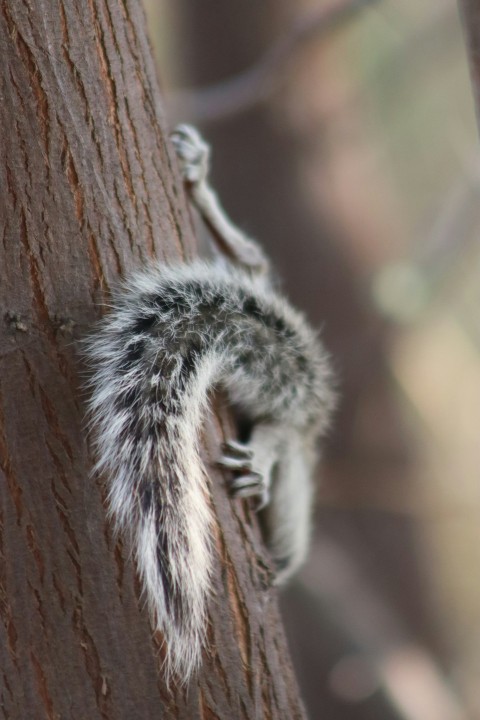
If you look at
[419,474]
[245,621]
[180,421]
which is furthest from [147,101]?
[419,474]

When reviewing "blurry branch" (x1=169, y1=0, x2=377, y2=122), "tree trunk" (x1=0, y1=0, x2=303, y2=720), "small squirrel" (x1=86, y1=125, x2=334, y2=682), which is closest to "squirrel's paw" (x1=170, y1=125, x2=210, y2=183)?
"small squirrel" (x1=86, y1=125, x2=334, y2=682)

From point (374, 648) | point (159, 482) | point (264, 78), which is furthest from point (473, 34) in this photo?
point (374, 648)

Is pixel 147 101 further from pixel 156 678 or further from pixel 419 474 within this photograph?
pixel 419 474

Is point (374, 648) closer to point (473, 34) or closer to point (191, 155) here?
point (191, 155)

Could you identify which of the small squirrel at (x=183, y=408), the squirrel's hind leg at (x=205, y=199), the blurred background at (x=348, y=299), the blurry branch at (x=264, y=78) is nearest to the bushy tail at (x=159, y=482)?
the small squirrel at (x=183, y=408)

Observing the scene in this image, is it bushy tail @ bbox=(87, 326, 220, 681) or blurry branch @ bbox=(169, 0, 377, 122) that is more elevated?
blurry branch @ bbox=(169, 0, 377, 122)

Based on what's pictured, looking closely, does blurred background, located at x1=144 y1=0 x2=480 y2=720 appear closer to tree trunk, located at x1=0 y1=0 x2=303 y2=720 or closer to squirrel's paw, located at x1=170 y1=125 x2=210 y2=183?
squirrel's paw, located at x1=170 y1=125 x2=210 y2=183
